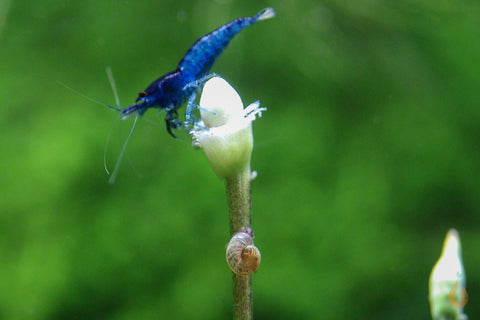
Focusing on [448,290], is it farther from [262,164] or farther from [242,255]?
[262,164]

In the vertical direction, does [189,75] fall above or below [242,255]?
above

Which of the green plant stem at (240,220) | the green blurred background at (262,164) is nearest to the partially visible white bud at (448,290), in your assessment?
the green plant stem at (240,220)

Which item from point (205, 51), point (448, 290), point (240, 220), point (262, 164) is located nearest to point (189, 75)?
point (205, 51)

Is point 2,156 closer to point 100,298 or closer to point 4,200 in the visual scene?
point 4,200

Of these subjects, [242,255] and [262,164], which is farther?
[262,164]

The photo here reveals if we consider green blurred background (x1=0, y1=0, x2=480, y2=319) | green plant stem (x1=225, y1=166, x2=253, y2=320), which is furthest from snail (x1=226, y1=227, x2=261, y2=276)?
green blurred background (x1=0, y1=0, x2=480, y2=319)

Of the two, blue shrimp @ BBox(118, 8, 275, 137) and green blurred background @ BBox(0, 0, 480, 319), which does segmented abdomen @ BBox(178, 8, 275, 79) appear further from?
green blurred background @ BBox(0, 0, 480, 319)
